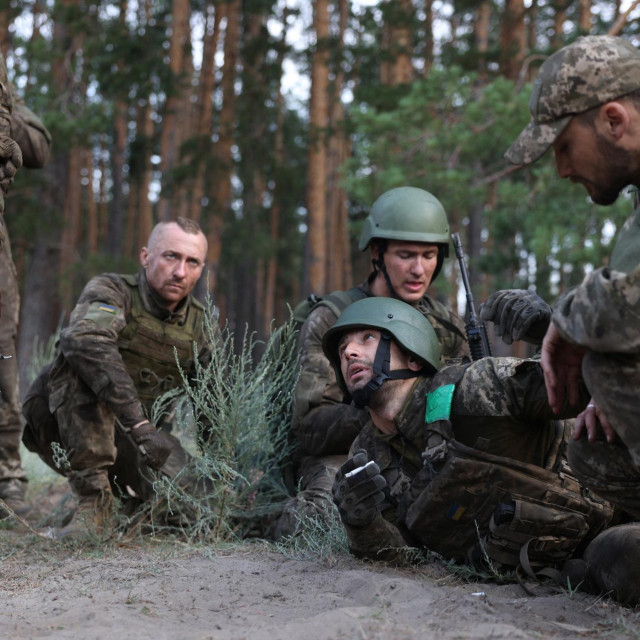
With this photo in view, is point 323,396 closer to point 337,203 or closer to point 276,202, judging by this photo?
point 337,203

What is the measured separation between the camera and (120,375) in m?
4.81

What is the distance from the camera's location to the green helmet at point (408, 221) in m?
5.37

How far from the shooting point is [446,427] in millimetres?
3553

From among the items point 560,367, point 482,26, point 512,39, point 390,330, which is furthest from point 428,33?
point 560,367

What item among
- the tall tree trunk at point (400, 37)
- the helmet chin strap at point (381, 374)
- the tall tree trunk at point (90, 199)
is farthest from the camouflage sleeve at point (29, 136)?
the tall tree trunk at point (90, 199)

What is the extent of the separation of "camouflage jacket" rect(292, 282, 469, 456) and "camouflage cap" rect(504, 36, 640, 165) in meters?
2.23

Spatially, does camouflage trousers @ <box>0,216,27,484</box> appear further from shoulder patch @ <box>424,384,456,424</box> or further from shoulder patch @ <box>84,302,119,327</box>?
shoulder patch @ <box>424,384,456,424</box>

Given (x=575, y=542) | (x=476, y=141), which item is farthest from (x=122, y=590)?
(x=476, y=141)

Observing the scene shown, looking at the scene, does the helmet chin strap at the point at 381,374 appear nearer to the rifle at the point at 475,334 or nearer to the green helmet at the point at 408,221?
the rifle at the point at 475,334

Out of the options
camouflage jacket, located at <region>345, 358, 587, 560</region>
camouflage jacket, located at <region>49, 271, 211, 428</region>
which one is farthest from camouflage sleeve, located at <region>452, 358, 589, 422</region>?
camouflage jacket, located at <region>49, 271, 211, 428</region>

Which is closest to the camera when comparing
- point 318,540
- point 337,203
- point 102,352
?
point 318,540

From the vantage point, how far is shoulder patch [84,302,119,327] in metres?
4.98

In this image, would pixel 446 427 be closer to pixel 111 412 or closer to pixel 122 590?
pixel 122 590

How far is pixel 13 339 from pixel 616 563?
3946 millimetres
